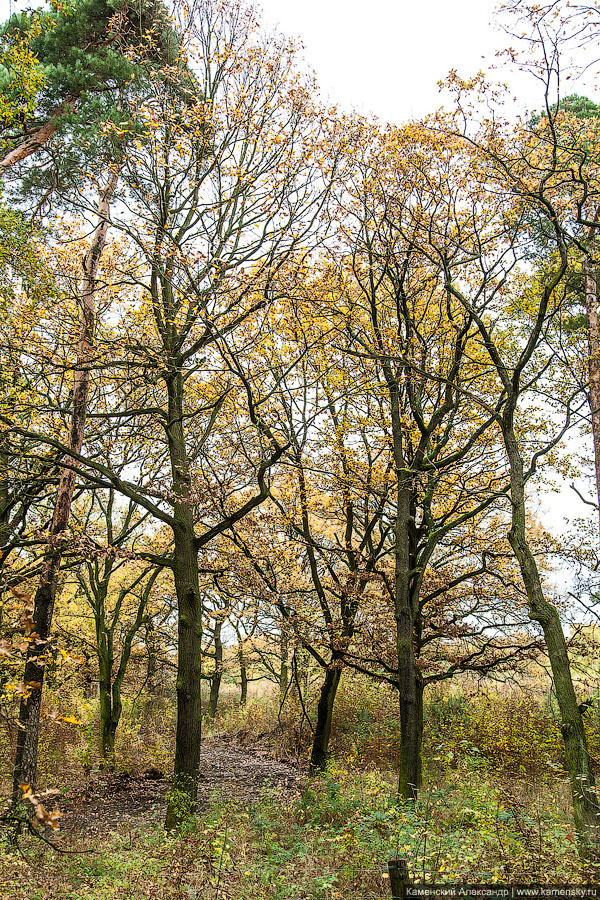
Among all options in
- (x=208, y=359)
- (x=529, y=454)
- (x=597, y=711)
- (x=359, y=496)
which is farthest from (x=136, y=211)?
(x=597, y=711)

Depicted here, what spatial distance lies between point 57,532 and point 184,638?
124 inches

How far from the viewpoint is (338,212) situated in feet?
33.6

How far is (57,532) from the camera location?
10047 mm

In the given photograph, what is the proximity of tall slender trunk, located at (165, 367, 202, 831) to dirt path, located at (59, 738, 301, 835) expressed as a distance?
1274 mm

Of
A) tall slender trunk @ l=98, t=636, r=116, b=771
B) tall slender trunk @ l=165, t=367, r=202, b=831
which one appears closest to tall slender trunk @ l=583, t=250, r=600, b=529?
tall slender trunk @ l=165, t=367, r=202, b=831

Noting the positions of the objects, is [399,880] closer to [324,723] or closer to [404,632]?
[404,632]

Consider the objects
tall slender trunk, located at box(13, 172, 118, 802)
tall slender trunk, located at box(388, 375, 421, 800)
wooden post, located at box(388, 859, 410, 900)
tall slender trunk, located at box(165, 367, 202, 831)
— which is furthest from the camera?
tall slender trunk, located at box(388, 375, 421, 800)

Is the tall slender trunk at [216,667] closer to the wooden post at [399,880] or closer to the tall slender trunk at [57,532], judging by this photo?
the tall slender trunk at [57,532]

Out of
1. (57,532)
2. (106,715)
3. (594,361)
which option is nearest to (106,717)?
(106,715)

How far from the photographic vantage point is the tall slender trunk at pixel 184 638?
8492 millimetres

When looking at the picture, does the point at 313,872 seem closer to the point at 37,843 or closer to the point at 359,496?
the point at 37,843

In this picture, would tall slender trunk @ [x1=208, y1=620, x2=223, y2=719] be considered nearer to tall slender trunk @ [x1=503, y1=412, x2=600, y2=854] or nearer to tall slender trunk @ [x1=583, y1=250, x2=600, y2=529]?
tall slender trunk @ [x1=583, y1=250, x2=600, y2=529]

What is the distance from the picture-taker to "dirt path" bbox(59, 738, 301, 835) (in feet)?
32.5

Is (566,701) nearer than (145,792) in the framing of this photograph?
Yes
